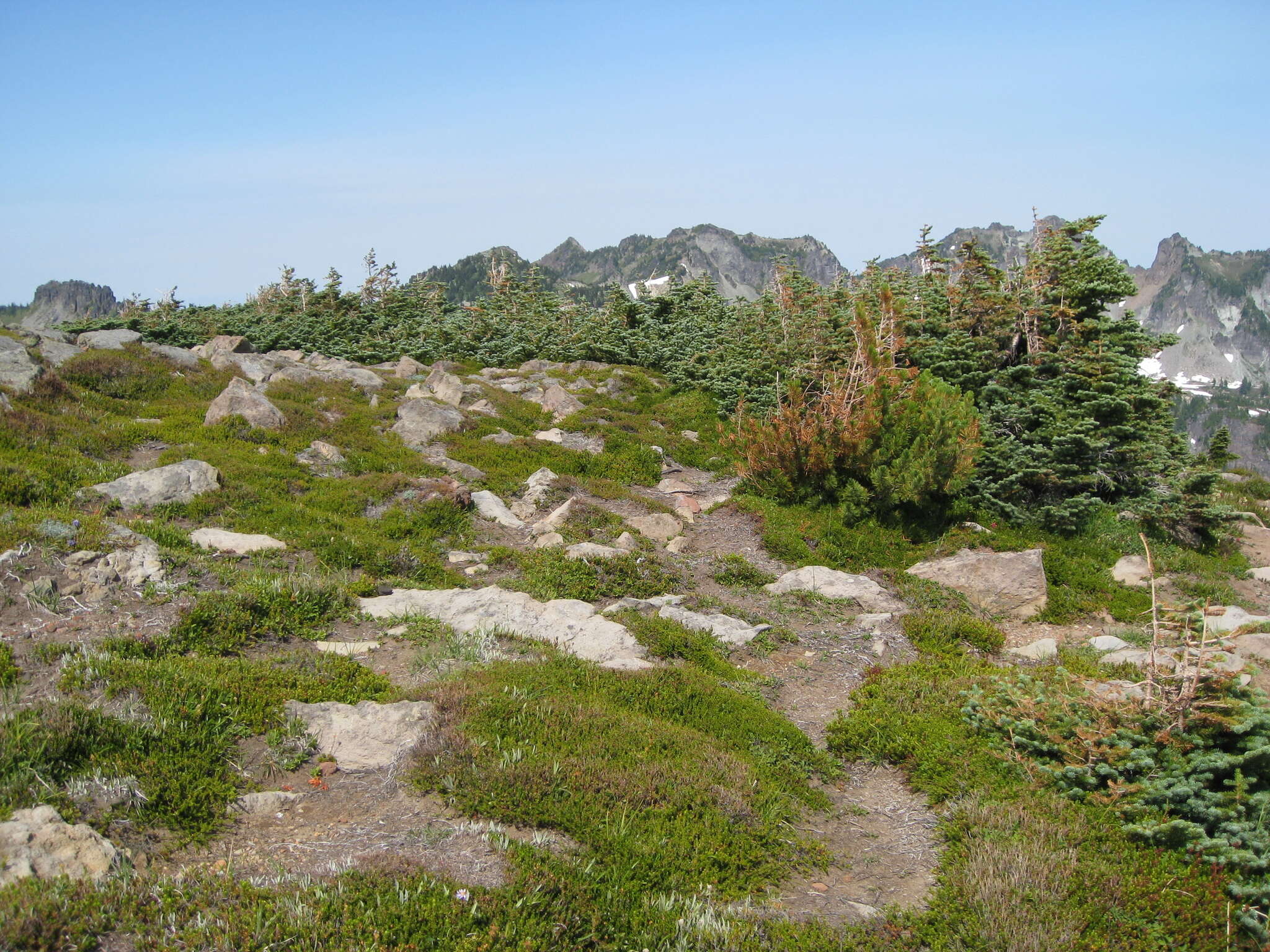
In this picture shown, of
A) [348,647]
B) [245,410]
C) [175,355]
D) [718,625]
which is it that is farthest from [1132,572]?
[175,355]

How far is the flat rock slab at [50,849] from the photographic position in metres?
4.15

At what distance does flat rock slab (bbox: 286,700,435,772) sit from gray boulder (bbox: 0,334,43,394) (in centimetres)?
1211

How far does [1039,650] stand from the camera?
975 cm

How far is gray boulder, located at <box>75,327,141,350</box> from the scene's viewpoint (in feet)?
64.4

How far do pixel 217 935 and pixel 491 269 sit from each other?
37987mm

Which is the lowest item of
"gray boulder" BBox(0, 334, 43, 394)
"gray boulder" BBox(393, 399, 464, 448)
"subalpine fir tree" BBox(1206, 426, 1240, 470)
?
"subalpine fir tree" BBox(1206, 426, 1240, 470)

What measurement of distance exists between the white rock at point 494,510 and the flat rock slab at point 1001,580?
22.6 feet

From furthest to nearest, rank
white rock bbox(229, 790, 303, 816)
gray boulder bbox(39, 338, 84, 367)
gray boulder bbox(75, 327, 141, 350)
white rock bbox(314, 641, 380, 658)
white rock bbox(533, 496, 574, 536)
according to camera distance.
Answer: gray boulder bbox(75, 327, 141, 350), gray boulder bbox(39, 338, 84, 367), white rock bbox(533, 496, 574, 536), white rock bbox(314, 641, 380, 658), white rock bbox(229, 790, 303, 816)

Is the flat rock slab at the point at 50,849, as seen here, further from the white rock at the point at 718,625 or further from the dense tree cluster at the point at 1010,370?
the dense tree cluster at the point at 1010,370

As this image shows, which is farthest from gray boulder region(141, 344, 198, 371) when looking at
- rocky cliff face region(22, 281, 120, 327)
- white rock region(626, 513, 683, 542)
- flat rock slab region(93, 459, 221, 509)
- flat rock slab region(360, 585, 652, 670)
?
rocky cliff face region(22, 281, 120, 327)

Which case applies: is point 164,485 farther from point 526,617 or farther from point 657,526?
point 657,526

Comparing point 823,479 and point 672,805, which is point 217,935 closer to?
point 672,805

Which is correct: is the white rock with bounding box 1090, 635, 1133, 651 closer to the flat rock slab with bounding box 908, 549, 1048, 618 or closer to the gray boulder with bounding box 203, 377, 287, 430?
the flat rock slab with bounding box 908, 549, 1048, 618

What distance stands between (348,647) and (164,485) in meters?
5.39
